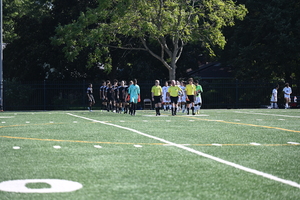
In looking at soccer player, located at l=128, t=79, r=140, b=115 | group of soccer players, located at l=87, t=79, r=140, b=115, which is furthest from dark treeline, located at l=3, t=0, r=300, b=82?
soccer player, located at l=128, t=79, r=140, b=115

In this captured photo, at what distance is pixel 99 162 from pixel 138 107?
93.9 ft

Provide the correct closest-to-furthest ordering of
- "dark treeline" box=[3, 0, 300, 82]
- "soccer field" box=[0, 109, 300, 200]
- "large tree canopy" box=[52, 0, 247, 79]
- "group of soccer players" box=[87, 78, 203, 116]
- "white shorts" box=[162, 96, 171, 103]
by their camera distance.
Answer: "soccer field" box=[0, 109, 300, 200]
"group of soccer players" box=[87, 78, 203, 116]
"white shorts" box=[162, 96, 171, 103]
"large tree canopy" box=[52, 0, 247, 79]
"dark treeline" box=[3, 0, 300, 82]

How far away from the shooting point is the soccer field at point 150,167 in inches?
248

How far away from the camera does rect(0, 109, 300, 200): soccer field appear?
20.6ft

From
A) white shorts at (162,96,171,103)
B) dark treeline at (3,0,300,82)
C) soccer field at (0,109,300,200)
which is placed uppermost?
dark treeline at (3,0,300,82)

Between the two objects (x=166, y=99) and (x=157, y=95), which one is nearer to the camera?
(x=157, y=95)

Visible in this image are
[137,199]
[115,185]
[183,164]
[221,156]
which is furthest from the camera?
[221,156]

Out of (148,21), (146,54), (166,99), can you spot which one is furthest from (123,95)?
(146,54)

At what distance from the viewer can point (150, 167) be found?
8211mm

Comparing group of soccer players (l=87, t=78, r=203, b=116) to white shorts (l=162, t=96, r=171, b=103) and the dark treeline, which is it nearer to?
white shorts (l=162, t=96, r=171, b=103)

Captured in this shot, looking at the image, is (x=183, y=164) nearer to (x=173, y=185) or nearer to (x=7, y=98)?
(x=173, y=185)

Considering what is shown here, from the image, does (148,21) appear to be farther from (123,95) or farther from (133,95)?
(133,95)

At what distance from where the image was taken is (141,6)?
3438 centimetres

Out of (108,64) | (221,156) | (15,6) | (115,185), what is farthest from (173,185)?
(15,6)
